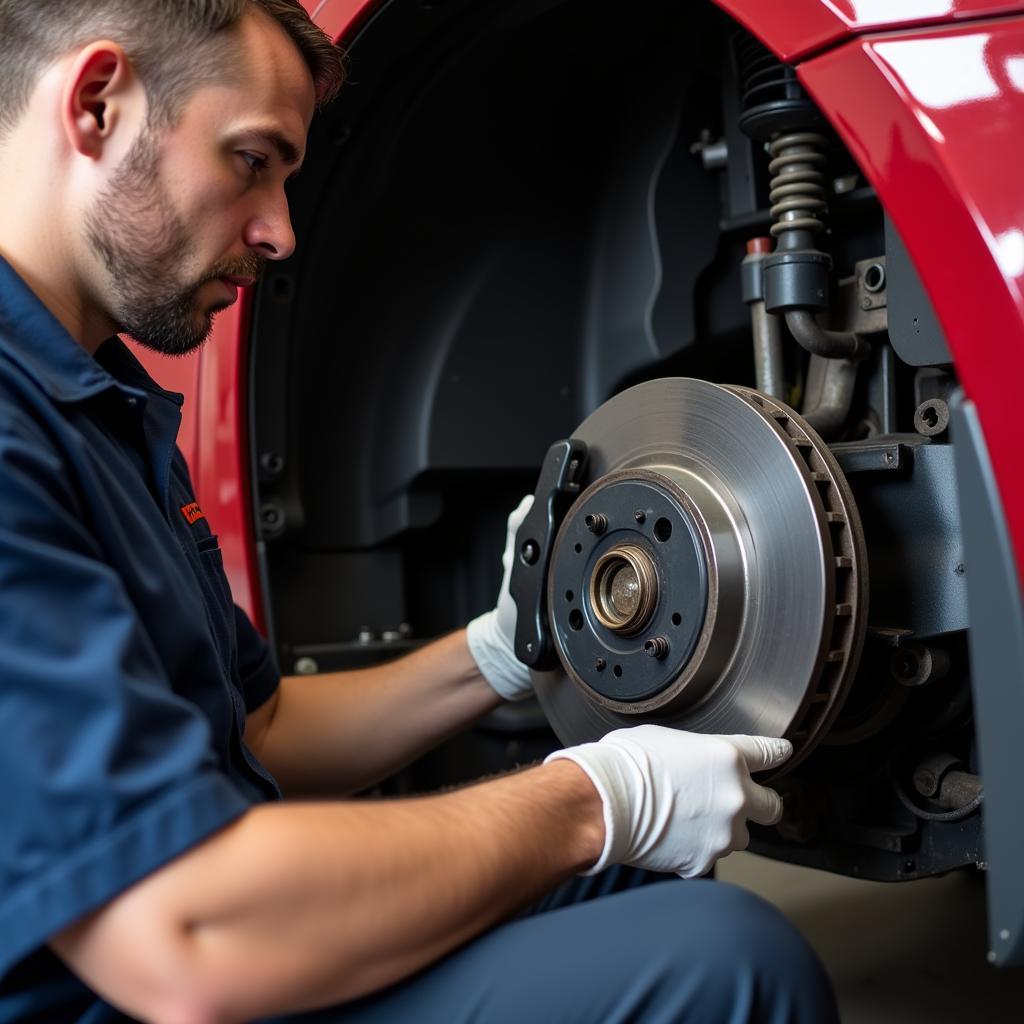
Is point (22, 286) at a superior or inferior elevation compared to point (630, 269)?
inferior

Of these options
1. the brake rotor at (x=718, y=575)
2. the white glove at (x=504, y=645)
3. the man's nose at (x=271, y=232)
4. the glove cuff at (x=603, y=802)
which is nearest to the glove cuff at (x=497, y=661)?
the white glove at (x=504, y=645)

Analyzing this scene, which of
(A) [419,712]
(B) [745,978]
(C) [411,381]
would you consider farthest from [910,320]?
(C) [411,381]

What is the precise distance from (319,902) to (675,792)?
0.32m

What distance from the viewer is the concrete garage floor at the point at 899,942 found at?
1.39 meters

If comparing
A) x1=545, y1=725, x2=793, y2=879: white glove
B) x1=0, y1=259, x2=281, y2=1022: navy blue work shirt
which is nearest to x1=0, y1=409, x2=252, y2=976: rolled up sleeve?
x1=0, y1=259, x2=281, y2=1022: navy blue work shirt

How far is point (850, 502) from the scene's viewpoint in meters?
0.99

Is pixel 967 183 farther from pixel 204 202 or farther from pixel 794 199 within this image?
pixel 204 202

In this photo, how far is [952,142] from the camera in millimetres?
762

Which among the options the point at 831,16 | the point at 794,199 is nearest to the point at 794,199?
the point at 794,199

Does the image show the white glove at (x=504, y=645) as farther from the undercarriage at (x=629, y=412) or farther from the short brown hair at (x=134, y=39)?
the short brown hair at (x=134, y=39)

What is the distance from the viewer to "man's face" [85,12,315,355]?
908 millimetres

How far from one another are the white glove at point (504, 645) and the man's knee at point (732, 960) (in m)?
0.50

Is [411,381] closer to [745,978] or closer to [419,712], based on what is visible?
[419,712]

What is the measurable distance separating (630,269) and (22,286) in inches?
32.1
